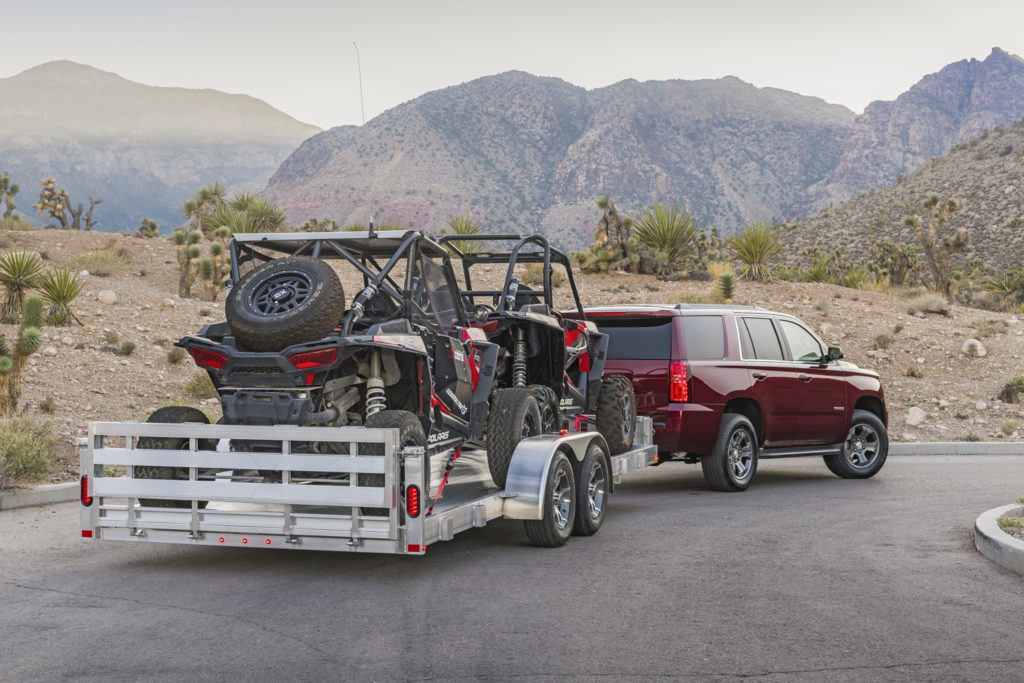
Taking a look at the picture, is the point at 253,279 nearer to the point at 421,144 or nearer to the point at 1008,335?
the point at 1008,335

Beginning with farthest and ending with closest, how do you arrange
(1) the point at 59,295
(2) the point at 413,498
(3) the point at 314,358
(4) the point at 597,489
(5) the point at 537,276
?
(5) the point at 537,276
(1) the point at 59,295
(4) the point at 597,489
(3) the point at 314,358
(2) the point at 413,498

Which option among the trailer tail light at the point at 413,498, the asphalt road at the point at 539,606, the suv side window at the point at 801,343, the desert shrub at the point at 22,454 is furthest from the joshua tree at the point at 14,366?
the suv side window at the point at 801,343

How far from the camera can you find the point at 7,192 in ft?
138

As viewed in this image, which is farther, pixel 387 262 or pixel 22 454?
pixel 22 454

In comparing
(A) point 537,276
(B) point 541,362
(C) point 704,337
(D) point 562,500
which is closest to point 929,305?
(A) point 537,276

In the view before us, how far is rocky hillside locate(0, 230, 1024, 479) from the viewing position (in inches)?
707

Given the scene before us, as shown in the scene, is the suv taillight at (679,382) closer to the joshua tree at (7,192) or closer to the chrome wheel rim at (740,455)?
the chrome wheel rim at (740,455)

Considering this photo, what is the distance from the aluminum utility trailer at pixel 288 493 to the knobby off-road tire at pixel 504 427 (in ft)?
1.25

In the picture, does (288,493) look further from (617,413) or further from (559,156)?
(559,156)

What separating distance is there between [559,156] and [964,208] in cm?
7999

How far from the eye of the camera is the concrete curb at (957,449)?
18344 mm

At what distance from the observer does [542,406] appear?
10.1 metres

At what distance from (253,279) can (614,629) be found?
371 cm

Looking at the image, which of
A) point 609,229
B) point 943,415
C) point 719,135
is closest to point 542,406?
point 943,415
